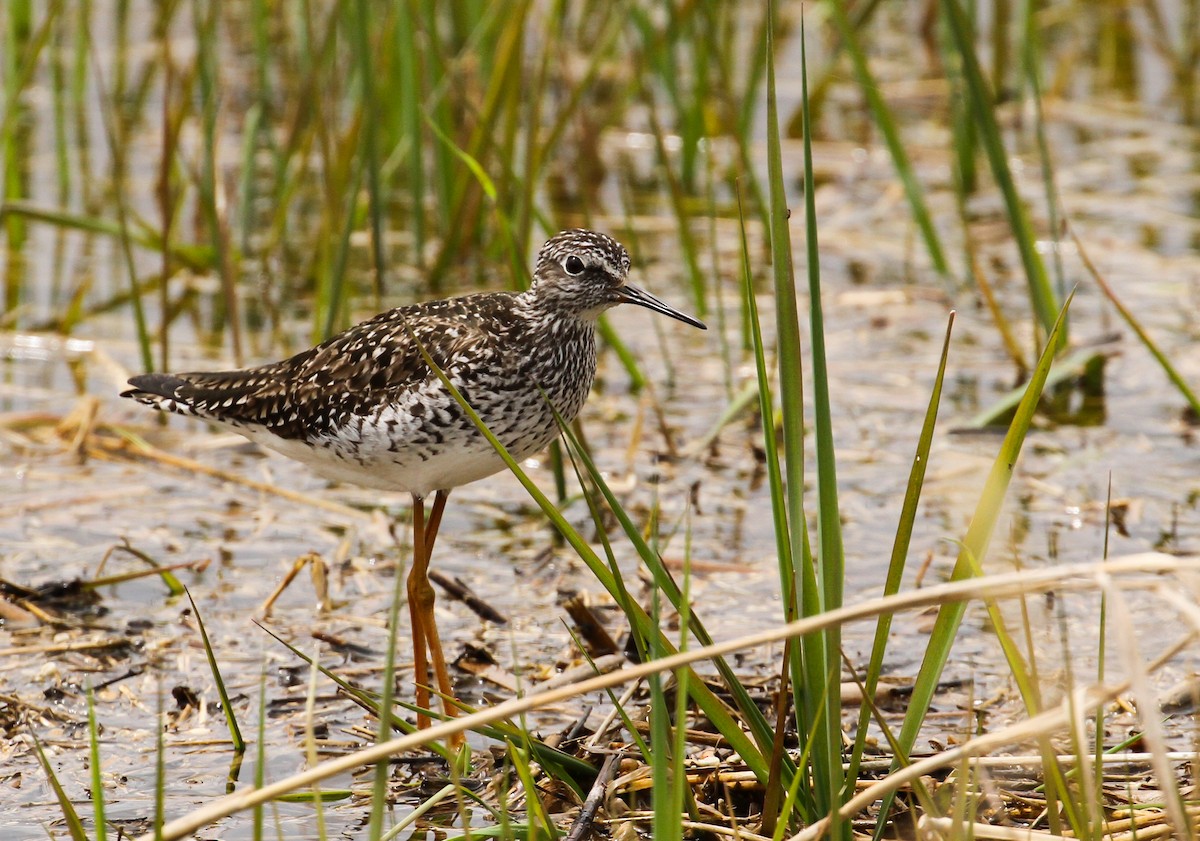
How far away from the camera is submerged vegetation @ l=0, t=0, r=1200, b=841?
4.11 metres

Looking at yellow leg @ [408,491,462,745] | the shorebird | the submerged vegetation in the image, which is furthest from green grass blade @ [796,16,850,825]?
yellow leg @ [408,491,462,745]

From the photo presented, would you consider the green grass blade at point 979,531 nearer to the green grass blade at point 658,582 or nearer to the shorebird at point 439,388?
the green grass blade at point 658,582

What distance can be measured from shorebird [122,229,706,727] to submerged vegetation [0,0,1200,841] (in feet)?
1.03

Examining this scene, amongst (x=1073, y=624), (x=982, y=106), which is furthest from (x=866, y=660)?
(x=982, y=106)

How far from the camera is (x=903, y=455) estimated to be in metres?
8.27

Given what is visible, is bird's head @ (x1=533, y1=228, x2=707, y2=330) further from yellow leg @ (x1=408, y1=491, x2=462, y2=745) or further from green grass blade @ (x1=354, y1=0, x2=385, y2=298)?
green grass blade @ (x1=354, y1=0, x2=385, y2=298)

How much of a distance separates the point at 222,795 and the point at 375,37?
19.0 ft

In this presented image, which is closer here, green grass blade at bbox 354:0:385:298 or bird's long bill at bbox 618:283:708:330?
bird's long bill at bbox 618:283:708:330

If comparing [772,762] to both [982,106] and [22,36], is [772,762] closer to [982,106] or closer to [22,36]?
[982,106]

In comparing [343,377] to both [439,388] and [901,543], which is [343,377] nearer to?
[439,388]

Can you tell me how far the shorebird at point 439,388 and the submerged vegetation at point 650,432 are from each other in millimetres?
313

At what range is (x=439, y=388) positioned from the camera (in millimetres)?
5664

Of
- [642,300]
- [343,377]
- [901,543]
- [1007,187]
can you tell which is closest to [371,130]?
[343,377]

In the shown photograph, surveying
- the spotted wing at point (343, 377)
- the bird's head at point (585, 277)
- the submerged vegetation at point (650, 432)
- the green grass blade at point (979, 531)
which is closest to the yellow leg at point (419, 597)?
the submerged vegetation at point (650, 432)
